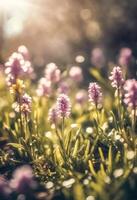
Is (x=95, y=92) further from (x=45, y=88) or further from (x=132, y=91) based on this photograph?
(x=45, y=88)

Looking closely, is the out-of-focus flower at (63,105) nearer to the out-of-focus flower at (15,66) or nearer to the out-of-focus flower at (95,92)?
the out-of-focus flower at (95,92)

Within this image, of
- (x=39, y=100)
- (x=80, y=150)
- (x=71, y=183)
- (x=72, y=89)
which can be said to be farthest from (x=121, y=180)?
(x=72, y=89)

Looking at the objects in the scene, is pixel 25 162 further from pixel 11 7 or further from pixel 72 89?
pixel 11 7

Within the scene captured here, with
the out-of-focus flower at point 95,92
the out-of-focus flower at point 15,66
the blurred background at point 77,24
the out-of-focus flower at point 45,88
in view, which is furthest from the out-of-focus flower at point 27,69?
the blurred background at point 77,24

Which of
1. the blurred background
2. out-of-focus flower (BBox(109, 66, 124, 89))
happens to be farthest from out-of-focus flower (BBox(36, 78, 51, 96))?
the blurred background

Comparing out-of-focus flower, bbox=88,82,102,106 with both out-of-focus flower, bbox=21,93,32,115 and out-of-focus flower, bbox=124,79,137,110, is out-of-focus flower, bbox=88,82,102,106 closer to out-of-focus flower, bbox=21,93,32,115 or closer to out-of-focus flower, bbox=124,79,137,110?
out-of-focus flower, bbox=124,79,137,110

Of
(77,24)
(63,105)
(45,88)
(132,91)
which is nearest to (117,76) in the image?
(132,91)
